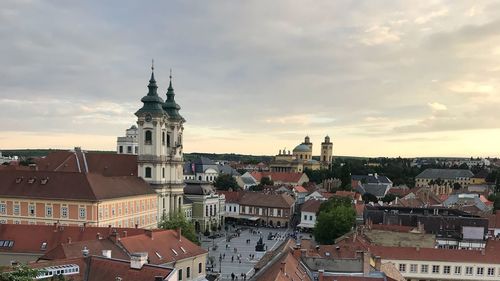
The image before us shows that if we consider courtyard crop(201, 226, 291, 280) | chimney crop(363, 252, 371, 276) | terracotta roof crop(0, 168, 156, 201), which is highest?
terracotta roof crop(0, 168, 156, 201)

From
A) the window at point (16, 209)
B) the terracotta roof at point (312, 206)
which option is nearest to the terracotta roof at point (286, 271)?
the window at point (16, 209)

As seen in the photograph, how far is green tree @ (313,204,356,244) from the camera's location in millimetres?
59094

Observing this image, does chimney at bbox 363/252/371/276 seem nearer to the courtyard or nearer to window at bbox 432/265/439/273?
window at bbox 432/265/439/273

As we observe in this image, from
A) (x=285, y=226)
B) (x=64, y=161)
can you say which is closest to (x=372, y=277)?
(x=64, y=161)

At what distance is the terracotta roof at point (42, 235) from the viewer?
39688mm

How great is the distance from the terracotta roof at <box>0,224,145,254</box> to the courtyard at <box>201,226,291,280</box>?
17.1m

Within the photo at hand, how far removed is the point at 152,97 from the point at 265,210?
116ft

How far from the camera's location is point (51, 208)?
192ft

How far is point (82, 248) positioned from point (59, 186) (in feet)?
95.5

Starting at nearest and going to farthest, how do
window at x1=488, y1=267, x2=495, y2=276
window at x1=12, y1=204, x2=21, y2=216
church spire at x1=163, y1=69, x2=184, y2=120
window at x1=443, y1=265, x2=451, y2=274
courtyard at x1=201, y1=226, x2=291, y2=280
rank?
1. window at x1=488, y1=267, x2=495, y2=276
2. window at x1=443, y1=265, x2=451, y2=274
3. courtyard at x1=201, y1=226, x2=291, y2=280
4. window at x1=12, y1=204, x2=21, y2=216
5. church spire at x1=163, y1=69, x2=184, y2=120

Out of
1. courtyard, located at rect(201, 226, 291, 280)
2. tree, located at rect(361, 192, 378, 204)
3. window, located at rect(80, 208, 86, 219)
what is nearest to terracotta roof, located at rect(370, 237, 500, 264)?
courtyard, located at rect(201, 226, 291, 280)

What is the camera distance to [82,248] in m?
32.5

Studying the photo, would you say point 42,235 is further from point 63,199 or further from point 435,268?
point 435,268

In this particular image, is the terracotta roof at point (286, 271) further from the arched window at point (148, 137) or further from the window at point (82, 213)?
the arched window at point (148, 137)
